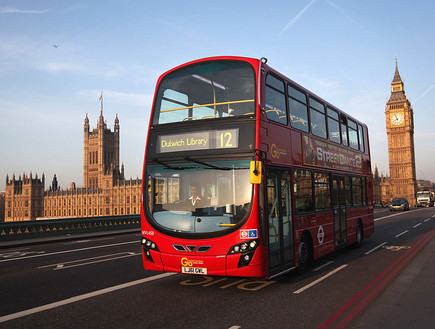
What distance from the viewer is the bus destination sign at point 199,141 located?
709 cm

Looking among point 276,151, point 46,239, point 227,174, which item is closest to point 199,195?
point 227,174

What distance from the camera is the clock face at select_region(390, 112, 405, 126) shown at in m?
123

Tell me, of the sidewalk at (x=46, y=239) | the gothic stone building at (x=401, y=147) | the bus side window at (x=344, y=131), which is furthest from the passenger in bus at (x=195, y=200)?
the gothic stone building at (x=401, y=147)

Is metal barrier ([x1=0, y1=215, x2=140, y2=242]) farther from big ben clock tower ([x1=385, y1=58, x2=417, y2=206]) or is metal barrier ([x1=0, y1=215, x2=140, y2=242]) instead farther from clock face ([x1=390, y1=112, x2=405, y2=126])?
clock face ([x1=390, y1=112, x2=405, y2=126])

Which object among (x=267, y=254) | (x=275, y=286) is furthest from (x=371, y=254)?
(x=267, y=254)

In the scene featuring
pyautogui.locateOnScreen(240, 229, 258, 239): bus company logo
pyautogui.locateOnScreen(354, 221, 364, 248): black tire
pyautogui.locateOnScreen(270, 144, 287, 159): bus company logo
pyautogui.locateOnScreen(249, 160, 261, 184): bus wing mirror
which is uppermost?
pyautogui.locateOnScreen(270, 144, 287, 159): bus company logo

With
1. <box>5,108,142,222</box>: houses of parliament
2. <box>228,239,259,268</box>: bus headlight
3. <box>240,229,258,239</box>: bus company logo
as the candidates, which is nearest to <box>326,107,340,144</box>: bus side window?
<box>240,229,258,239</box>: bus company logo

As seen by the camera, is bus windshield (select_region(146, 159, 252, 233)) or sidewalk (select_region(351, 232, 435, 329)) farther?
bus windshield (select_region(146, 159, 252, 233))

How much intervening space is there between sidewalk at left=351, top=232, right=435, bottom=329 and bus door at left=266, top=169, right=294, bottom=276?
1.88 m

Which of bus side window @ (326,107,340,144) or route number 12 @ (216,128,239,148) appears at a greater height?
bus side window @ (326,107,340,144)

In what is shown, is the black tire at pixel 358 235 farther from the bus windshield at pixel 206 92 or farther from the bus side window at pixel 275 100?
the bus windshield at pixel 206 92

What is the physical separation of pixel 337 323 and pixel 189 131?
426cm

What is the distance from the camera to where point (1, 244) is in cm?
1565

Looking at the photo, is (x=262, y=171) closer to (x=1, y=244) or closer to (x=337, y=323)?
(x=337, y=323)
